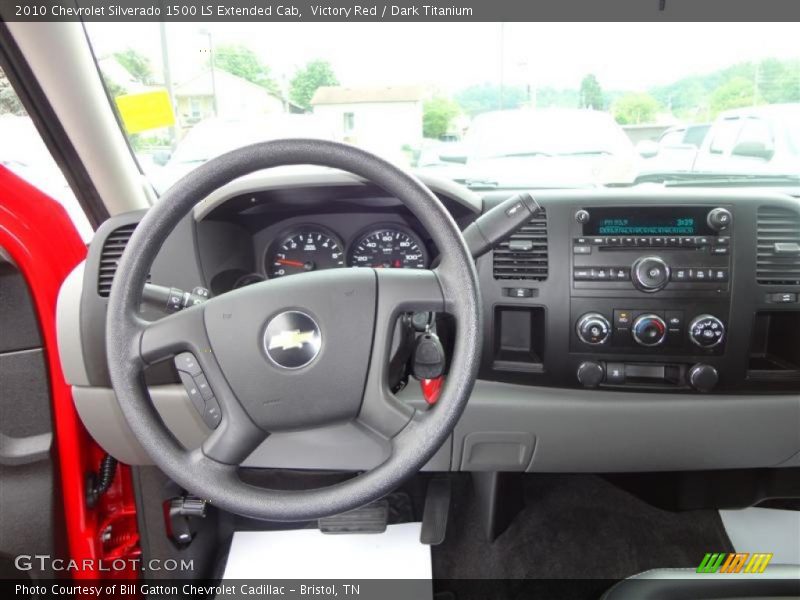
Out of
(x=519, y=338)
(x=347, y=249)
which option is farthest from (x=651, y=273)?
(x=347, y=249)

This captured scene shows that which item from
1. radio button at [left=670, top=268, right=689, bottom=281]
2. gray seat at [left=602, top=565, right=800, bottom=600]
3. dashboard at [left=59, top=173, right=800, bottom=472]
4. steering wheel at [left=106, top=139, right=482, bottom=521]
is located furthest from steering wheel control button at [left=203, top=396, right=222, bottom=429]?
radio button at [left=670, top=268, right=689, bottom=281]

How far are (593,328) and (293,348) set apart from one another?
83cm

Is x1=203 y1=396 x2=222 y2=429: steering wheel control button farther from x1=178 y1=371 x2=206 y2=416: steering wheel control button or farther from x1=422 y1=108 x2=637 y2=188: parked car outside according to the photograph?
x1=422 y1=108 x2=637 y2=188: parked car outside

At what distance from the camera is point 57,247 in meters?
1.66

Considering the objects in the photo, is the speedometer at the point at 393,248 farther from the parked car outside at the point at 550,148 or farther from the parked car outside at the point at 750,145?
the parked car outside at the point at 750,145

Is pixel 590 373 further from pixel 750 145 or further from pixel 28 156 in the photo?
pixel 28 156

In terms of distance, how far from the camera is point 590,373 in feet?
5.15

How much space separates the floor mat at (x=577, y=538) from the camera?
2074 millimetres

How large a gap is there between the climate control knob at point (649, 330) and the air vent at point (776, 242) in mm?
268

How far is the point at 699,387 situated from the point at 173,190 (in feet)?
4.42

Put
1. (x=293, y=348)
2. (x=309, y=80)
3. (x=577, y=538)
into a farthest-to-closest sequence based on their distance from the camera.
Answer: (x=577, y=538)
(x=309, y=80)
(x=293, y=348)

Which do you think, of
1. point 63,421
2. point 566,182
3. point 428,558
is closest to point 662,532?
point 428,558

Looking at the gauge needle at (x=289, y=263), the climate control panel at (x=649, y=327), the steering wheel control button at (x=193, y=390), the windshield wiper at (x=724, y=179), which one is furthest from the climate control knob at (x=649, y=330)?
the steering wheel control button at (x=193, y=390)

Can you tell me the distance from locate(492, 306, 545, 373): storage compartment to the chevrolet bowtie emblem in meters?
0.66
